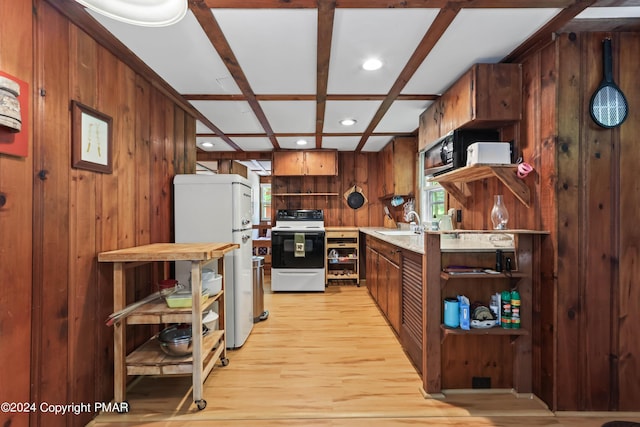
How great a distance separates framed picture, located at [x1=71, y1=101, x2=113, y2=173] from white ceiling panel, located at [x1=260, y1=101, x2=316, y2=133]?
1.30 m

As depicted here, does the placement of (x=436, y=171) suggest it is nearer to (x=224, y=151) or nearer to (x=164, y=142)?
(x=164, y=142)

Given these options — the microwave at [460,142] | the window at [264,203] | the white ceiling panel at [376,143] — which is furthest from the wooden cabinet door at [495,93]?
the window at [264,203]

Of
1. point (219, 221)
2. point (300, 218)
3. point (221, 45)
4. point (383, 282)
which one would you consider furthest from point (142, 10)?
point (300, 218)

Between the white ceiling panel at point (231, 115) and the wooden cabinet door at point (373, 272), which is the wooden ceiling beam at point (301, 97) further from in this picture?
the wooden cabinet door at point (373, 272)

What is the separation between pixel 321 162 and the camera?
459 cm

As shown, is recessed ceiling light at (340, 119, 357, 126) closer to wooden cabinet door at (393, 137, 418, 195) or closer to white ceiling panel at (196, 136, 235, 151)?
wooden cabinet door at (393, 137, 418, 195)

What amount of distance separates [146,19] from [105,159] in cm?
105

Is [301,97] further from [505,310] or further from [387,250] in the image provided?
[505,310]

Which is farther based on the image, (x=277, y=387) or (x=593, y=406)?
(x=277, y=387)

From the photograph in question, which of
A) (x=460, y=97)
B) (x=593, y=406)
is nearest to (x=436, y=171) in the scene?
(x=460, y=97)

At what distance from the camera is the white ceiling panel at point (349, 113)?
2689 mm

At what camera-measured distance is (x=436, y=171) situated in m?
2.47

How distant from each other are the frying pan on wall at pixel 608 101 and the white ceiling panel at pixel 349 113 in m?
1.49

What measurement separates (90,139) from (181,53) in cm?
75
